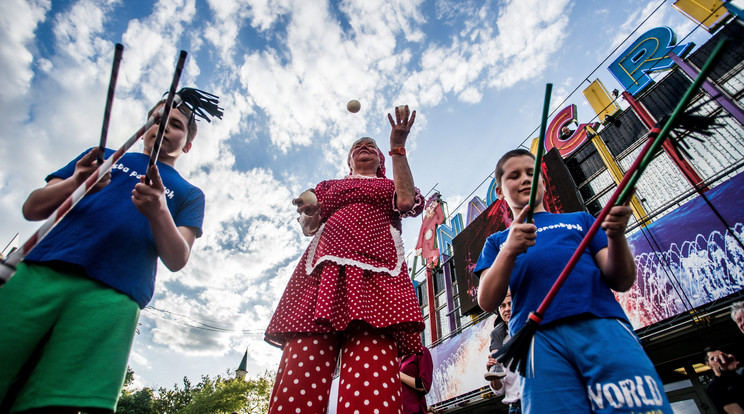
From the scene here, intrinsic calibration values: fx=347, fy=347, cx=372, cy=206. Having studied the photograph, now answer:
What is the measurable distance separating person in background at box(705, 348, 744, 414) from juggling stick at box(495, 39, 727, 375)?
14.4 feet

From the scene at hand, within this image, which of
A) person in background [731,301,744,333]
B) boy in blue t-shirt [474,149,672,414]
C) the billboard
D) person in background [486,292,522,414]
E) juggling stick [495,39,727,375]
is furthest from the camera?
the billboard

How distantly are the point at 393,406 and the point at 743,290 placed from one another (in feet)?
20.6

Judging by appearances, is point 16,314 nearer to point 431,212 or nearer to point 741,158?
point 741,158

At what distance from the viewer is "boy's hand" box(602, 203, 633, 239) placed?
125cm

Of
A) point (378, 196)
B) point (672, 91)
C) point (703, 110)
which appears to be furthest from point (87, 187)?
point (672, 91)

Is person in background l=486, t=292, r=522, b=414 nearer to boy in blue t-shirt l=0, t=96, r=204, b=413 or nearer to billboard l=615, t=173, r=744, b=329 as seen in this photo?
boy in blue t-shirt l=0, t=96, r=204, b=413

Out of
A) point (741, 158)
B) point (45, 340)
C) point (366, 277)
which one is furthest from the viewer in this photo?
point (741, 158)

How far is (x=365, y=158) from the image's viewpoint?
2246 mm

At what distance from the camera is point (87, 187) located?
104 centimetres

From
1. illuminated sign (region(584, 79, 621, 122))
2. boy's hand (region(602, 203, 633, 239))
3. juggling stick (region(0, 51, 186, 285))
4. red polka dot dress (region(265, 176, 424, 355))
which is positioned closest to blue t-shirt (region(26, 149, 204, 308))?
juggling stick (region(0, 51, 186, 285))

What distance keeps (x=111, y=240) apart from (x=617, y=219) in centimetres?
190

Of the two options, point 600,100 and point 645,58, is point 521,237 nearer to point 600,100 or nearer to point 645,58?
point 645,58

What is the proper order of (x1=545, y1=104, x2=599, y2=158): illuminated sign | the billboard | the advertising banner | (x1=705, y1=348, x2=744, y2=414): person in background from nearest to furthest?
1. (x1=705, y1=348, x2=744, y2=414): person in background
2. the billboard
3. the advertising banner
4. (x1=545, y1=104, x2=599, y2=158): illuminated sign

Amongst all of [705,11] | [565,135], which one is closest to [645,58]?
[705,11]
